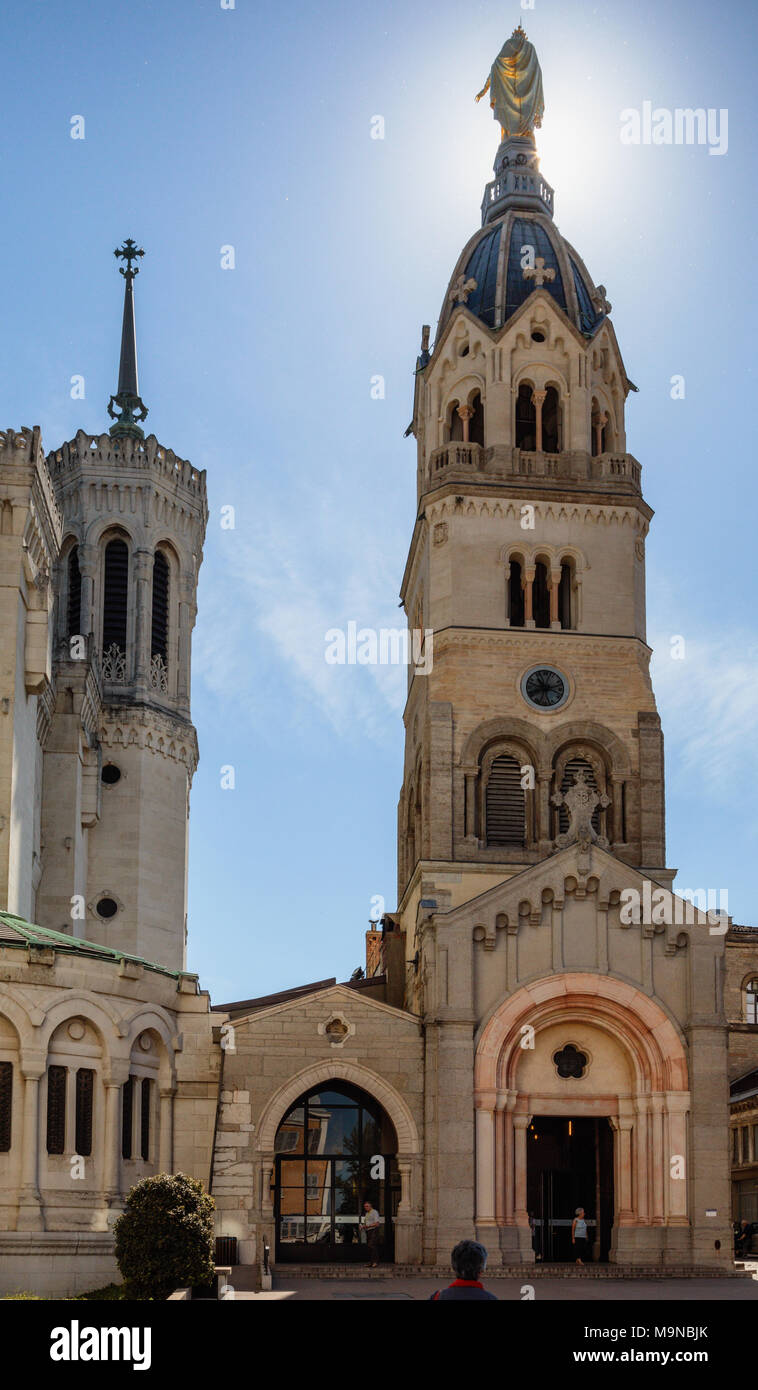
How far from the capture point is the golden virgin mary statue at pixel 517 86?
69562 mm

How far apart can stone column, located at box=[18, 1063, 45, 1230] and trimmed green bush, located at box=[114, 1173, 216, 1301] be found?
16.8 ft

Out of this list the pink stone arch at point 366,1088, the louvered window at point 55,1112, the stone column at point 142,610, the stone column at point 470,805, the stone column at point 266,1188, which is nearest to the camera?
the louvered window at point 55,1112

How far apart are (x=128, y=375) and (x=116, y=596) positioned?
1143cm

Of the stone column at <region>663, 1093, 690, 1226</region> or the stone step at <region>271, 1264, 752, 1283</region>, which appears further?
the stone column at <region>663, 1093, 690, 1226</region>

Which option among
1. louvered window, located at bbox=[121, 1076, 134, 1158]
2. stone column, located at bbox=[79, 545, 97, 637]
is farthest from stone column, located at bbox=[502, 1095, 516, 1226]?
stone column, located at bbox=[79, 545, 97, 637]

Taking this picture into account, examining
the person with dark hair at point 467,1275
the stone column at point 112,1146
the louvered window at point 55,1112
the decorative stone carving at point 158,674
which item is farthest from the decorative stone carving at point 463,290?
the person with dark hair at point 467,1275

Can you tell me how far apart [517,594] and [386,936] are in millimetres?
12299

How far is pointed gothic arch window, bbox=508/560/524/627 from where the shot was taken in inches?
2295

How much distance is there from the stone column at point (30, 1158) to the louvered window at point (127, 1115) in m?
2.97

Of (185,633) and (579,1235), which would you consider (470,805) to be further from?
(185,633)

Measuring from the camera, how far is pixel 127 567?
6538cm

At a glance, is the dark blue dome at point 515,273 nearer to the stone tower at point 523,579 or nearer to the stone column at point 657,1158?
the stone tower at point 523,579

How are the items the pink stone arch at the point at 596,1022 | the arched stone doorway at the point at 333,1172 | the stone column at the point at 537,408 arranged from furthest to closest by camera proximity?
1. the stone column at the point at 537,408
2. the pink stone arch at the point at 596,1022
3. the arched stone doorway at the point at 333,1172

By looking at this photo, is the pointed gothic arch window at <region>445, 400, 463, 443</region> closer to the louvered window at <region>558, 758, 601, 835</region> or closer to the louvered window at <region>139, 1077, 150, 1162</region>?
the louvered window at <region>558, 758, 601, 835</region>
